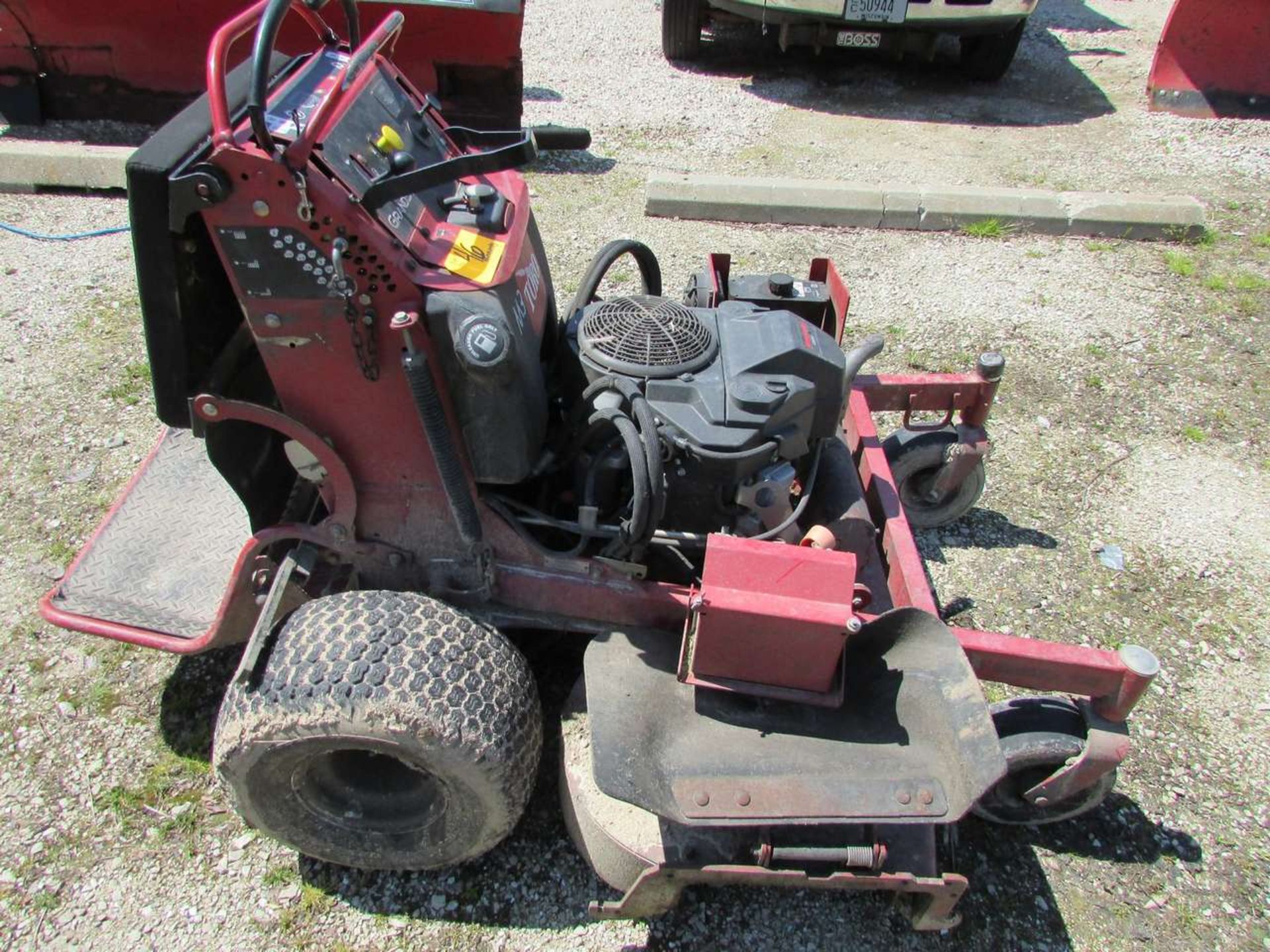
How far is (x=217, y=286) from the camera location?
2.40 m

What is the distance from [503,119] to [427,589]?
4.81 metres

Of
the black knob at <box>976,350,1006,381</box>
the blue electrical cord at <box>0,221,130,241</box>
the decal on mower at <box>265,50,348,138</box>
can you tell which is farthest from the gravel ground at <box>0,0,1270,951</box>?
the decal on mower at <box>265,50,348,138</box>

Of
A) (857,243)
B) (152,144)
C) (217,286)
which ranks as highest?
(152,144)

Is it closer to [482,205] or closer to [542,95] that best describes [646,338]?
[482,205]

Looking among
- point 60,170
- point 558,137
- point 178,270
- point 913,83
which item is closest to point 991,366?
point 558,137

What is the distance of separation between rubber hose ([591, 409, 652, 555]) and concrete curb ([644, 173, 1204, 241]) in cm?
409

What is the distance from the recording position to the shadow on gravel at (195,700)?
118 inches

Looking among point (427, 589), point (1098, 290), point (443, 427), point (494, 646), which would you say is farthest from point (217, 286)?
point (1098, 290)

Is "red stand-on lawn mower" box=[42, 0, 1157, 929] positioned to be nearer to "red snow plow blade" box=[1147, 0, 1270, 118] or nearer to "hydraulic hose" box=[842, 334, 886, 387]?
"hydraulic hose" box=[842, 334, 886, 387]

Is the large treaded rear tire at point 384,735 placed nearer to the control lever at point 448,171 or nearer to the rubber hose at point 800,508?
the rubber hose at point 800,508

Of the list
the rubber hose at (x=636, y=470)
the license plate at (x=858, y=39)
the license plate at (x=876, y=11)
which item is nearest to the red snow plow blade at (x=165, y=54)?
the license plate at (x=876, y=11)

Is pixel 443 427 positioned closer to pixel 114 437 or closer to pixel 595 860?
pixel 595 860

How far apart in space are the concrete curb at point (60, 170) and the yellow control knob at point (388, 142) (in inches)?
184

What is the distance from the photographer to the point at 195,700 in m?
3.12
